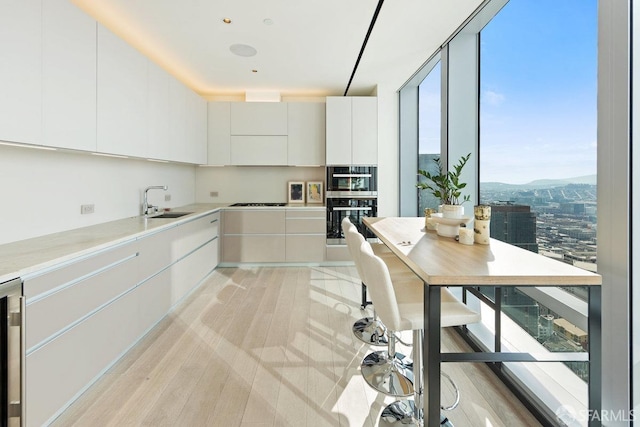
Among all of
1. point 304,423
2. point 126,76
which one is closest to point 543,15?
point 304,423

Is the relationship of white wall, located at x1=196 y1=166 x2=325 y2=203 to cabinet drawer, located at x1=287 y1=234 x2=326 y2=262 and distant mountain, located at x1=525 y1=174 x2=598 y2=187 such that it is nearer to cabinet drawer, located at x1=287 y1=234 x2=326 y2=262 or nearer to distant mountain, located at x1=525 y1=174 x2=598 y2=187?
cabinet drawer, located at x1=287 y1=234 x2=326 y2=262

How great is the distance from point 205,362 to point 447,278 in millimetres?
1754

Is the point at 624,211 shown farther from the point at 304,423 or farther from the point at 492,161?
the point at 304,423

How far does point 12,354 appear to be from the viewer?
4.23ft

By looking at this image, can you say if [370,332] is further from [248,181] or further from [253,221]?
[248,181]

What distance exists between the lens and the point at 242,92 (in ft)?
15.8

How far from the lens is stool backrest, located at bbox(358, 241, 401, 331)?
1.33 metres

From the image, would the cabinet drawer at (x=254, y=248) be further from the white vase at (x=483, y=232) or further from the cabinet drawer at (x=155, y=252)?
the white vase at (x=483, y=232)

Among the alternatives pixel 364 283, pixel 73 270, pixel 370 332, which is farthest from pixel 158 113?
pixel 370 332

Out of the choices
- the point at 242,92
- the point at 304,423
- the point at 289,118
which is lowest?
the point at 304,423

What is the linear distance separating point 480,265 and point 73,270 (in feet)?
6.58

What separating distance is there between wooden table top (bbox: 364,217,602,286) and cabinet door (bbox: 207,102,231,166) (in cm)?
347

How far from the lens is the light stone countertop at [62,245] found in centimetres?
137

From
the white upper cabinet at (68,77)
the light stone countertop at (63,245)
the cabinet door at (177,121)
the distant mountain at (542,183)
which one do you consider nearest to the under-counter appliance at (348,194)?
the cabinet door at (177,121)
